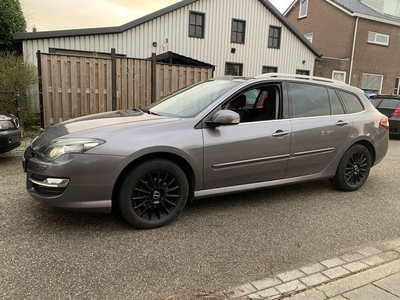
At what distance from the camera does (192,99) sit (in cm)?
410

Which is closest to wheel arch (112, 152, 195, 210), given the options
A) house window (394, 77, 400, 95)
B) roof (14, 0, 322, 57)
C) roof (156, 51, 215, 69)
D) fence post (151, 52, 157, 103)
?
fence post (151, 52, 157, 103)

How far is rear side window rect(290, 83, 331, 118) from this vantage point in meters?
4.22

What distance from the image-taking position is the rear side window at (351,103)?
4.67 m

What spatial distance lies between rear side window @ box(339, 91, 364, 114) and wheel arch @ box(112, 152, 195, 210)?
2551mm

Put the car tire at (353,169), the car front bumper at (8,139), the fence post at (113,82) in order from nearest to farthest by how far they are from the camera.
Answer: the car tire at (353,169) → the car front bumper at (8,139) → the fence post at (113,82)

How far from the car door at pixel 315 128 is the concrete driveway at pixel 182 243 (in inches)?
21.4

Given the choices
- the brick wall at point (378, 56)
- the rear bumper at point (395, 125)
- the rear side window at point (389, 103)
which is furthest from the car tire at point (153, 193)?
the brick wall at point (378, 56)

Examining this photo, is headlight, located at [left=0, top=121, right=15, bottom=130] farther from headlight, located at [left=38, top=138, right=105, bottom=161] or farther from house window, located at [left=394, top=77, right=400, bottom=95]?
house window, located at [left=394, top=77, right=400, bottom=95]

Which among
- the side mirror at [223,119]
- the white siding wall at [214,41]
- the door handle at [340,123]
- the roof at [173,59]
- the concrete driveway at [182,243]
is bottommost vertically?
the concrete driveway at [182,243]

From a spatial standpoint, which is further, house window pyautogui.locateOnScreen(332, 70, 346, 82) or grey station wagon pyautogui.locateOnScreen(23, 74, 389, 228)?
house window pyautogui.locateOnScreen(332, 70, 346, 82)

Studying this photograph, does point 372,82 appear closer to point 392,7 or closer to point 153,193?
point 392,7

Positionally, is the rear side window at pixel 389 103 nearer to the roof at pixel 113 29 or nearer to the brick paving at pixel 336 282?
the brick paving at pixel 336 282

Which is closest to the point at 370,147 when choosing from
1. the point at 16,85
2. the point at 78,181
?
the point at 78,181

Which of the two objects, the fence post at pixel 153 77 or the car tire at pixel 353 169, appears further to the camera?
the fence post at pixel 153 77
